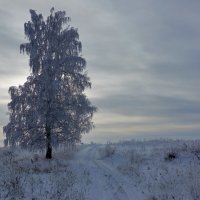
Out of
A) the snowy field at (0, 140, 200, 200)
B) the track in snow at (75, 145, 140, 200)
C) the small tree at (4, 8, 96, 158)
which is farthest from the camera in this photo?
the small tree at (4, 8, 96, 158)

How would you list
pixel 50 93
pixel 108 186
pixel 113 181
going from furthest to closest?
pixel 50 93
pixel 113 181
pixel 108 186

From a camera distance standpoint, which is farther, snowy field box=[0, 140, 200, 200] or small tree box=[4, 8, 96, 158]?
small tree box=[4, 8, 96, 158]

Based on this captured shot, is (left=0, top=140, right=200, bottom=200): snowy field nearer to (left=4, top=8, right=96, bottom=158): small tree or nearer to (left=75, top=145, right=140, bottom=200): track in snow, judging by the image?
(left=75, top=145, right=140, bottom=200): track in snow

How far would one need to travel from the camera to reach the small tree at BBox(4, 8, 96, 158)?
29.9m

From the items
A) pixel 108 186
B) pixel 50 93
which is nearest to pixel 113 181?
pixel 108 186

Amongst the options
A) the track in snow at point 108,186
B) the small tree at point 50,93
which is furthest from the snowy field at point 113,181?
the small tree at point 50,93

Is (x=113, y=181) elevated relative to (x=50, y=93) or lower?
lower

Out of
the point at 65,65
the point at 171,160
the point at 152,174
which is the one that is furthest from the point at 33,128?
the point at 152,174

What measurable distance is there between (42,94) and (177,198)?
17.1m

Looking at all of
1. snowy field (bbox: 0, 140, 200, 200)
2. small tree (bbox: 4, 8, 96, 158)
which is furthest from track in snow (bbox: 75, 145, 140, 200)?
small tree (bbox: 4, 8, 96, 158)

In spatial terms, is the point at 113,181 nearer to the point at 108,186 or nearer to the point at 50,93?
the point at 108,186

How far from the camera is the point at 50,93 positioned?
29.9m

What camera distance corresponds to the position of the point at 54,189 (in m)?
16.1

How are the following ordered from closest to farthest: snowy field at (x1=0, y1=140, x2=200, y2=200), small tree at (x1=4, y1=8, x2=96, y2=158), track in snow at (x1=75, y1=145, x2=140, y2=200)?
snowy field at (x1=0, y1=140, x2=200, y2=200)
track in snow at (x1=75, y1=145, x2=140, y2=200)
small tree at (x1=4, y1=8, x2=96, y2=158)
